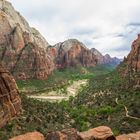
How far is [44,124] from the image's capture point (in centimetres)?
9025

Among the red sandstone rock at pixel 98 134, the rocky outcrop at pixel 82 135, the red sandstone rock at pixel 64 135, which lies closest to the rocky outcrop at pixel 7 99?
the red sandstone rock at pixel 98 134

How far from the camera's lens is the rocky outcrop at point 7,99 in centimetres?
8469


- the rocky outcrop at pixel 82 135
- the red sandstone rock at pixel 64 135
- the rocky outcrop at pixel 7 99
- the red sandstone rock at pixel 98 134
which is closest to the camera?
the red sandstone rock at pixel 64 135

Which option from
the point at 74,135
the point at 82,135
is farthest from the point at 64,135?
the point at 82,135

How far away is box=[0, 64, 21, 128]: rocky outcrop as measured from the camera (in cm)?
8469

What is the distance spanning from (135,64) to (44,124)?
88.9 m

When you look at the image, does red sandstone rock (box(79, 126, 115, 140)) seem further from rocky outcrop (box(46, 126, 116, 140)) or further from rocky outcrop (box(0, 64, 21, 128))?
rocky outcrop (box(0, 64, 21, 128))

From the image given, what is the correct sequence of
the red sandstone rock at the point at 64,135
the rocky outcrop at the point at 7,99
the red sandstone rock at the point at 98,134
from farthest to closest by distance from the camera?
the rocky outcrop at the point at 7,99, the red sandstone rock at the point at 98,134, the red sandstone rock at the point at 64,135

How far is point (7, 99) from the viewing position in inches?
3524

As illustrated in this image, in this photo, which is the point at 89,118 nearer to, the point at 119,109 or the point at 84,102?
the point at 119,109

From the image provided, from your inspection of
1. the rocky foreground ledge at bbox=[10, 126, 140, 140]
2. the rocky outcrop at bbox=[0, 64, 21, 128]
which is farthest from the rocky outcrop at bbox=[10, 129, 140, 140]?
the rocky outcrop at bbox=[0, 64, 21, 128]

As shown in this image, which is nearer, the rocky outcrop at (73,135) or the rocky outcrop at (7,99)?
the rocky outcrop at (73,135)

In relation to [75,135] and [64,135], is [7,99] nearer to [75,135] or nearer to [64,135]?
[75,135]

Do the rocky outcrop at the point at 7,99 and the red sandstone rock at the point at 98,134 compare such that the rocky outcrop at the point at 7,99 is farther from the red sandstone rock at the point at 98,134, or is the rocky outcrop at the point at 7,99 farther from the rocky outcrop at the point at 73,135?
the rocky outcrop at the point at 73,135
